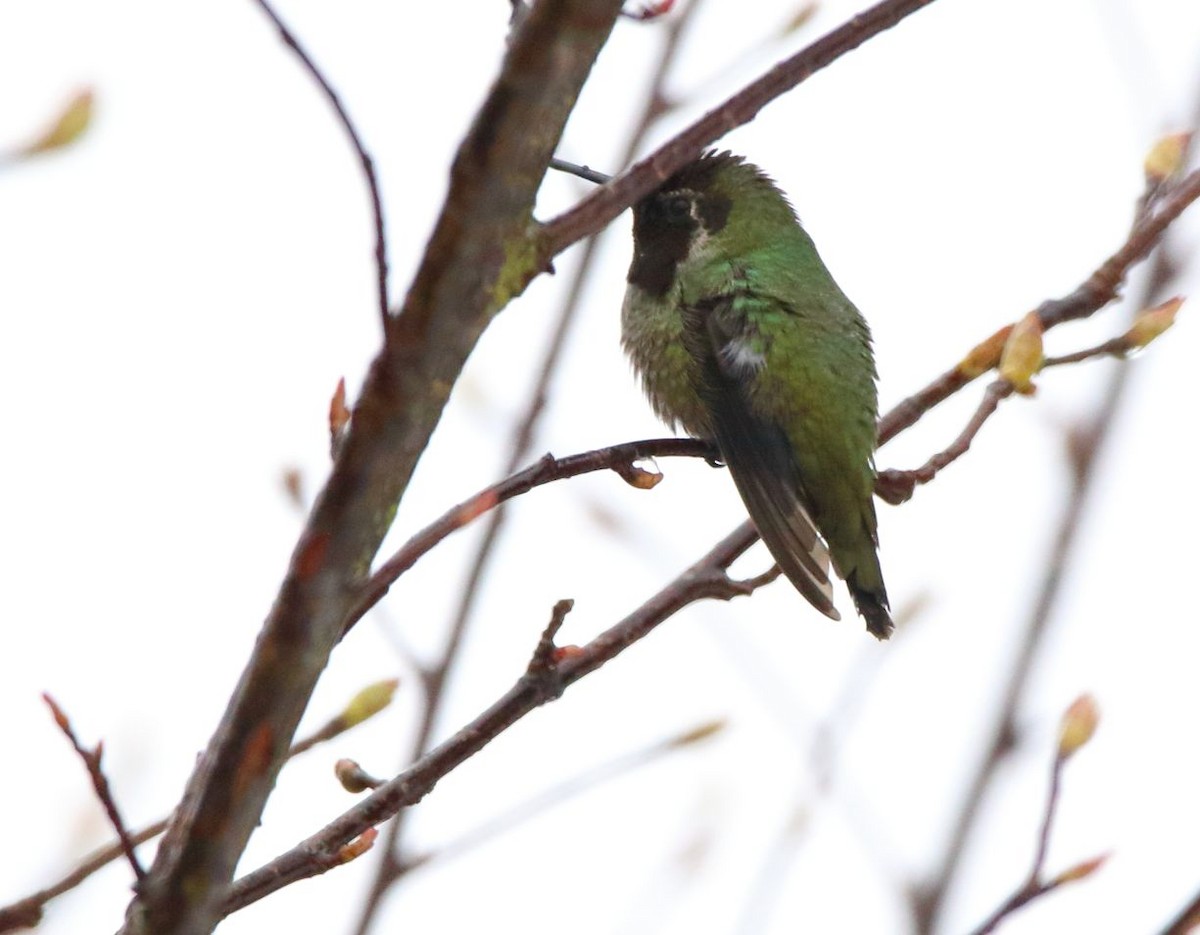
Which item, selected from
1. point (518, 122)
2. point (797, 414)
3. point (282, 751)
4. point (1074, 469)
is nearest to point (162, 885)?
point (282, 751)

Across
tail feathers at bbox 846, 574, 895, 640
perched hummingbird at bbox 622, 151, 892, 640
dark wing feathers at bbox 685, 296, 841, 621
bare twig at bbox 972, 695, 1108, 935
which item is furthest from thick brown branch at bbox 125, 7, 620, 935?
tail feathers at bbox 846, 574, 895, 640

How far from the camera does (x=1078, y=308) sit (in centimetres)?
330

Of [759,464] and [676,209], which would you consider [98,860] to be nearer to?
[759,464]

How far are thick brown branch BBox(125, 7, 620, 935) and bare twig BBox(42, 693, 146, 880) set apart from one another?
0.16ft

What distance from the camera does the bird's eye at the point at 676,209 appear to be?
5.31m

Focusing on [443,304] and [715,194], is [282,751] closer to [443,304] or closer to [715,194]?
[443,304]

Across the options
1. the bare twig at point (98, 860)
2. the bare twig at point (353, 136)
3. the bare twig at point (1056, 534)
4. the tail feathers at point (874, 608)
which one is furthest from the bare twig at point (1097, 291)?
the bare twig at point (353, 136)

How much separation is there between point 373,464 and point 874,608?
2937 mm

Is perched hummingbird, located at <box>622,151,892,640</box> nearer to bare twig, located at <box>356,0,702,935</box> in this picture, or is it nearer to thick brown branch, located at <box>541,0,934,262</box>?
bare twig, located at <box>356,0,702,935</box>

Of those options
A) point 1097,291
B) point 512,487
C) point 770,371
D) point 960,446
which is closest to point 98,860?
point 512,487

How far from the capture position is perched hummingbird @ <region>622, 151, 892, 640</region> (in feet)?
14.8

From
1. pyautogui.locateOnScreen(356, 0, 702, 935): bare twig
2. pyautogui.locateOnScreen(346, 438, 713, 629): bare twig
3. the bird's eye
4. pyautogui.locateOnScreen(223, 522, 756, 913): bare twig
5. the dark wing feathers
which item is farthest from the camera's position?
the bird's eye

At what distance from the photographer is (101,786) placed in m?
1.89

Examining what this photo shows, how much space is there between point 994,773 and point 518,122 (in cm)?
188
